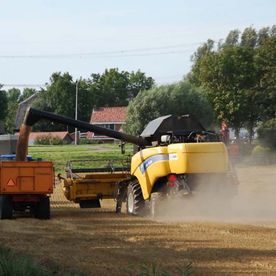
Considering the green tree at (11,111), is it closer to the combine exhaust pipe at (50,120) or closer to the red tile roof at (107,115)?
the red tile roof at (107,115)

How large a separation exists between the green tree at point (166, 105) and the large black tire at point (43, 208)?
144 ft

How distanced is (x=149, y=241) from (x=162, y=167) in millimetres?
4803

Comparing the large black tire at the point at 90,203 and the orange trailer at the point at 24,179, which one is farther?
the large black tire at the point at 90,203

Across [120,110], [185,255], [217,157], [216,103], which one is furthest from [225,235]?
[120,110]

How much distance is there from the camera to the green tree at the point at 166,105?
64938 millimetres

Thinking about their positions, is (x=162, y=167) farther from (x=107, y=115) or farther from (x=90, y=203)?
(x=107, y=115)

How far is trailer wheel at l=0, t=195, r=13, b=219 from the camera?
1891 cm

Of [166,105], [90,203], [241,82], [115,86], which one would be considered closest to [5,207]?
[90,203]

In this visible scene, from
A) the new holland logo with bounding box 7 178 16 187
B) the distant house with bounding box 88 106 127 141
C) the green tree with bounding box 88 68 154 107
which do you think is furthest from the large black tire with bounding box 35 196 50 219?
the green tree with bounding box 88 68 154 107

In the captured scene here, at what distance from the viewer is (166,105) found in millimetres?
66188

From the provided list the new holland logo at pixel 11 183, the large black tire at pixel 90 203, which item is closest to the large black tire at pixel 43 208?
the new holland logo at pixel 11 183

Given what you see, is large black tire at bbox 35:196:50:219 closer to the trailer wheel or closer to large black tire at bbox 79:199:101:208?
the trailer wheel

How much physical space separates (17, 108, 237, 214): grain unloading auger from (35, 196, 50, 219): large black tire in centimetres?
234

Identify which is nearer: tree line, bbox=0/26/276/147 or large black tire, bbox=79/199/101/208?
large black tire, bbox=79/199/101/208
